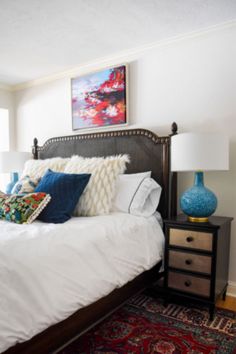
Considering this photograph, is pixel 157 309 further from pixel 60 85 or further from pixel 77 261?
pixel 60 85

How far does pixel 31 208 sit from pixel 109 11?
61.0 inches

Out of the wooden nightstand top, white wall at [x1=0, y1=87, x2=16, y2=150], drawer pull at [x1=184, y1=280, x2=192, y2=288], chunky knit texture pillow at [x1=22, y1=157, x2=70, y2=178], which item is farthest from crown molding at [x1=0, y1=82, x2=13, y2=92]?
drawer pull at [x1=184, y1=280, x2=192, y2=288]

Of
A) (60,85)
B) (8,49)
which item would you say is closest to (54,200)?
(8,49)

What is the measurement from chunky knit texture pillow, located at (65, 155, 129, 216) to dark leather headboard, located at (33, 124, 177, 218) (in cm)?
30

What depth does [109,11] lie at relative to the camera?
2.06 meters

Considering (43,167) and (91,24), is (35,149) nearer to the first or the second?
(43,167)

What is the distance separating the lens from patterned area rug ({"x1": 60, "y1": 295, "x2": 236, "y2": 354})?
64.8 inches

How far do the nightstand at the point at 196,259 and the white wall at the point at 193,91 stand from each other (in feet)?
1.26

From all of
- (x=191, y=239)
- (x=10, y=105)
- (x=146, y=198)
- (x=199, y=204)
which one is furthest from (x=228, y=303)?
(x=10, y=105)

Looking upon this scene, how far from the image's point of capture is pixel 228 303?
2.24 metres

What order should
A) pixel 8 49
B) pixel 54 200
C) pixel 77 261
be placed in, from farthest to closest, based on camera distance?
1. pixel 8 49
2. pixel 54 200
3. pixel 77 261

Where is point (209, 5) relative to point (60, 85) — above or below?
above

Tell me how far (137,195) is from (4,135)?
254cm

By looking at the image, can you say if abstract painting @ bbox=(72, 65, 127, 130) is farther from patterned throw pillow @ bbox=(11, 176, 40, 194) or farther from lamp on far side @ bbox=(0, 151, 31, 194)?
Result: patterned throw pillow @ bbox=(11, 176, 40, 194)
